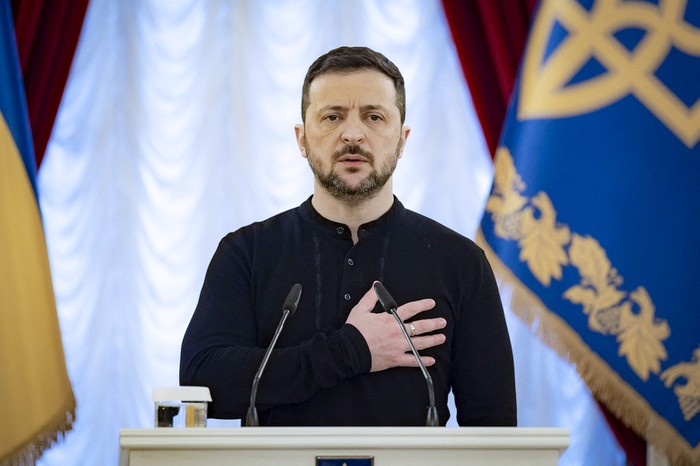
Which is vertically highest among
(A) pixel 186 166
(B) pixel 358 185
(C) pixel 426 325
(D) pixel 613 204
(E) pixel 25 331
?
(A) pixel 186 166

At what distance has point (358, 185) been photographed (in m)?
2.63

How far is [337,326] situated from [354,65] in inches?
30.4

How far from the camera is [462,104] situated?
3.87m

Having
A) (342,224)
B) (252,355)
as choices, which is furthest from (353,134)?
(252,355)

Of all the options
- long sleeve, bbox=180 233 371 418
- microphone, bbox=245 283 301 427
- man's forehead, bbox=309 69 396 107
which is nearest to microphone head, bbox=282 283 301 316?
microphone, bbox=245 283 301 427

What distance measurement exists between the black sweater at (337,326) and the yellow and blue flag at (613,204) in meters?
0.91

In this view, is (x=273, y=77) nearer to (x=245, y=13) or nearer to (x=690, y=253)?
(x=245, y=13)

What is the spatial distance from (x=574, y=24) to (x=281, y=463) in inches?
93.6

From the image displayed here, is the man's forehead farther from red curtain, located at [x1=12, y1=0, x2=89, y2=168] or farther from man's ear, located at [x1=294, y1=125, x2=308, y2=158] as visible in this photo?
red curtain, located at [x1=12, y1=0, x2=89, y2=168]

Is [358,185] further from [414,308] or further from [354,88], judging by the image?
[414,308]

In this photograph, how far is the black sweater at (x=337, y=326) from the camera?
2.28 meters

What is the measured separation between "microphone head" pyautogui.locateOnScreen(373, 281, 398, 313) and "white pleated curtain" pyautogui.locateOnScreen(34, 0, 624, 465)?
5.19ft

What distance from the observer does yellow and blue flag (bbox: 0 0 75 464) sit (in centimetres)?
335

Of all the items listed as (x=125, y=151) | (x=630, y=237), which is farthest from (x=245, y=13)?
(x=630, y=237)
